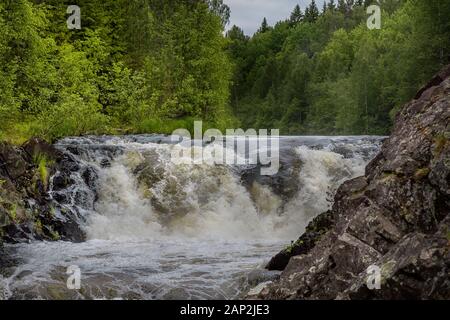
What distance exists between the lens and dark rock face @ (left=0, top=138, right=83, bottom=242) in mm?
12266

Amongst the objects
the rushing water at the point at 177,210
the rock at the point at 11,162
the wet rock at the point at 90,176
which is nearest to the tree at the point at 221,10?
the rushing water at the point at 177,210

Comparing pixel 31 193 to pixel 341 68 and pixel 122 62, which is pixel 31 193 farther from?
pixel 341 68

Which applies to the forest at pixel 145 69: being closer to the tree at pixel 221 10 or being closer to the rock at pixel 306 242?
the tree at pixel 221 10

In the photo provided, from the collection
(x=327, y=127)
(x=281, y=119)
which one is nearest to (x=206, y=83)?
(x=327, y=127)

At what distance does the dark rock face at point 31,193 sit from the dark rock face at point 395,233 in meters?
7.17

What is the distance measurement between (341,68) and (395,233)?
68404mm

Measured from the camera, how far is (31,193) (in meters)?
13.6

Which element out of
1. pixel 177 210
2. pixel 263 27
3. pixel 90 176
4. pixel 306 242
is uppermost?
pixel 263 27

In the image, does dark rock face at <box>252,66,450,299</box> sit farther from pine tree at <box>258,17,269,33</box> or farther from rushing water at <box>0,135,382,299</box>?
pine tree at <box>258,17,269,33</box>

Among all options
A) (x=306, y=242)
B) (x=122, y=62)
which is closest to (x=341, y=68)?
(x=122, y=62)

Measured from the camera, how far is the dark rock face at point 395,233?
5.70 m

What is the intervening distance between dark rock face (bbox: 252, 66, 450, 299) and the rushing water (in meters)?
2.05

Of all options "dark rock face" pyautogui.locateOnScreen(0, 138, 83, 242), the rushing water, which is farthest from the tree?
"dark rock face" pyautogui.locateOnScreen(0, 138, 83, 242)
